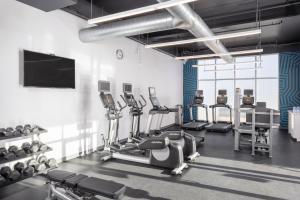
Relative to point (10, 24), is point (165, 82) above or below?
below

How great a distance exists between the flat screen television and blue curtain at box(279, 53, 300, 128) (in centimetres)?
988

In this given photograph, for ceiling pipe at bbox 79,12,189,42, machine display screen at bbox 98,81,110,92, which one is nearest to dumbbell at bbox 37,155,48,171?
machine display screen at bbox 98,81,110,92

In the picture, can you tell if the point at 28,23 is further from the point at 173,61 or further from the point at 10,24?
the point at 173,61

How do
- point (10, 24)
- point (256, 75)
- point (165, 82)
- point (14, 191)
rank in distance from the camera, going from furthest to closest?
point (256, 75)
point (165, 82)
point (10, 24)
point (14, 191)

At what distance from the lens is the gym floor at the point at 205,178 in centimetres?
335

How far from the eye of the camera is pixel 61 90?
16.2 feet

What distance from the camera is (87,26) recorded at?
5707 millimetres

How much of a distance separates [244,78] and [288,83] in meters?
2.01

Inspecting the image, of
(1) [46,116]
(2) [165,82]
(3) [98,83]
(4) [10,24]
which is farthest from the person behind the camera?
(2) [165,82]

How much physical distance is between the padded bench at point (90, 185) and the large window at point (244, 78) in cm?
834

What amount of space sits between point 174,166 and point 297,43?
9361 millimetres

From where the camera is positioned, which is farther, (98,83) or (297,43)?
(297,43)

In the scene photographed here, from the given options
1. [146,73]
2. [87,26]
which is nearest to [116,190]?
[87,26]

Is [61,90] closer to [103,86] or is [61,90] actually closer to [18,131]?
[103,86]
